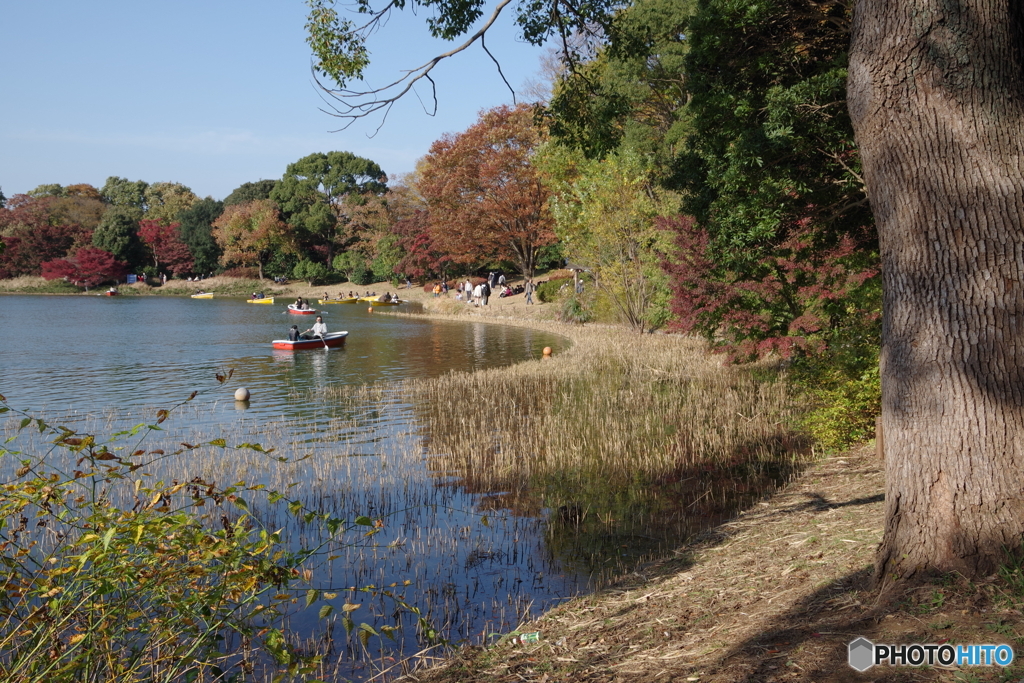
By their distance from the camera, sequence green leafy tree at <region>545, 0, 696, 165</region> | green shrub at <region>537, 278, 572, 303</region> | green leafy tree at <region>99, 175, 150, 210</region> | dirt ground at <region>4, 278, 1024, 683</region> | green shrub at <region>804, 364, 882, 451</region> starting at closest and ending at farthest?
dirt ground at <region>4, 278, 1024, 683</region> → green shrub at <region>804, 364, 882, 451</region> → green leafy tree at <region>545, 0, 696, 165</region> → green shrub at <region>537, 278, 572, 303</region> → green leafy tree at <region>99, 175, 150, 210</region>

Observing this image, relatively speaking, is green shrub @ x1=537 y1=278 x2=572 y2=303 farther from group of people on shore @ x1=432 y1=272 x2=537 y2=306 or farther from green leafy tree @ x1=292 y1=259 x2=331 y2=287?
green leafy tree @ x1=292 y1=259 x2=331 y2=287

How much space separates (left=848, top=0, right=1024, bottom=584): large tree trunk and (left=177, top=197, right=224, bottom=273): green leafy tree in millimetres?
85596

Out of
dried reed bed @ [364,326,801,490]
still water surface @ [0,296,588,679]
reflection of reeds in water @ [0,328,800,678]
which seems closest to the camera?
still water surface @ [0,296,588,679]

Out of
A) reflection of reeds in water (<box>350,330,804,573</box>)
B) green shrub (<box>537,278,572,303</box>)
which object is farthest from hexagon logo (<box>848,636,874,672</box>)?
green shrub (<box>537,278,572,303</box>)

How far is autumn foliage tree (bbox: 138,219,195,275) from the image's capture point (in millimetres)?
82000

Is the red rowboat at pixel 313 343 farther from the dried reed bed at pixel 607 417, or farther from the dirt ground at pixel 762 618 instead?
the dirt ground at pixel 762 618

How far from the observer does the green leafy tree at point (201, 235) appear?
8206 centimetres

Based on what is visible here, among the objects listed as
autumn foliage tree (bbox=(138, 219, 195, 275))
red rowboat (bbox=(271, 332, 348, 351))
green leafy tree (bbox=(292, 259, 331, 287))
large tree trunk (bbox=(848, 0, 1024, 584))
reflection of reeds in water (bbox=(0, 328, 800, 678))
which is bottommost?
reflection of reeds in water (bbox=(0, 328, 800, 678))

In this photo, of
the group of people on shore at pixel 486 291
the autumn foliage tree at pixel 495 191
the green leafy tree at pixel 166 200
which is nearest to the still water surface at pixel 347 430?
the group of people on shore at pixel 486 291

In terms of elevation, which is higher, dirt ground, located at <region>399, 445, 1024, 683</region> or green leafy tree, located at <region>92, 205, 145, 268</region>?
green leafy tree, located at <region>92, 205, 145, 268</region>

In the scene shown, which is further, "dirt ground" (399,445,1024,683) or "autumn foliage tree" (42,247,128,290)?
"autumn foliage tree" (42,247,128,290)

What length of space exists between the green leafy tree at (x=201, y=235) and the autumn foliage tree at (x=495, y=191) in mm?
42087

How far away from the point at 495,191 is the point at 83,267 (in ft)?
173

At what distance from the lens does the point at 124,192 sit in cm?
10262
